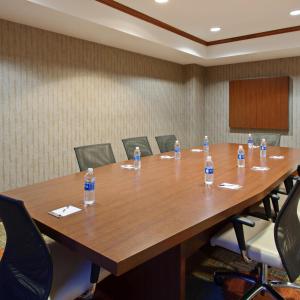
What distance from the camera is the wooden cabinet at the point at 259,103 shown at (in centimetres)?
589

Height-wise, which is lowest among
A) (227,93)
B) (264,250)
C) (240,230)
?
(264,250)

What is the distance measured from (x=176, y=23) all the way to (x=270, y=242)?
374 cm

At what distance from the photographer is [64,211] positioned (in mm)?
1604

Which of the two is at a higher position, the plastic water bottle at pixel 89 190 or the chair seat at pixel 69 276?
the plastic water bottle at pixel 89 190

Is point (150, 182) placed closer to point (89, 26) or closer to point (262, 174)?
point (262, 174)

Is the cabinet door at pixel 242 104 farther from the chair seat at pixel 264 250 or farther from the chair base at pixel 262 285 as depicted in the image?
the chair seat at pixel 264 250

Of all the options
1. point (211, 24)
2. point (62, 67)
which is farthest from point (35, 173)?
point (211, 24)

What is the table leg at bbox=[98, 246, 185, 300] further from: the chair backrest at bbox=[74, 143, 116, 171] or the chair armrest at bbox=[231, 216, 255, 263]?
the chair backrest at bbox=[74, 143, 116, 171]

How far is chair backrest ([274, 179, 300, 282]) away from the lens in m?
1.55

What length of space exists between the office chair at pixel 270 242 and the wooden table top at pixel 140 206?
21 cm

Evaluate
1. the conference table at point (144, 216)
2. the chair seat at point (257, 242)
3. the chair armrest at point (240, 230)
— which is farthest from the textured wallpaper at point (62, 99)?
the chair armrest at point (240, 230)

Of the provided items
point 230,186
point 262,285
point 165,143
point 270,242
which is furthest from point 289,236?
point 165,143

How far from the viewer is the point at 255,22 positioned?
176 inches

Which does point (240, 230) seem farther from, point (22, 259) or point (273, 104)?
point (273, 104)
